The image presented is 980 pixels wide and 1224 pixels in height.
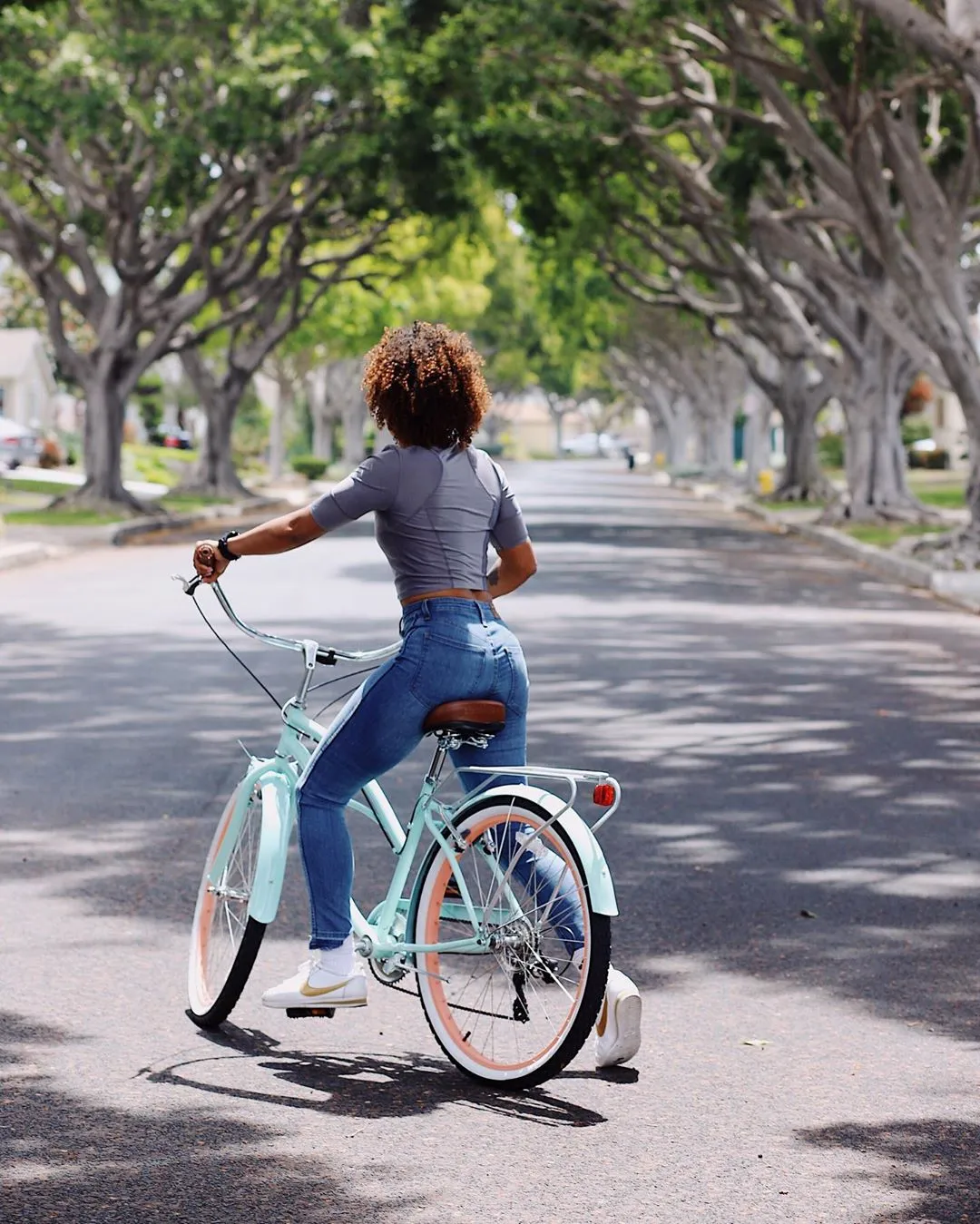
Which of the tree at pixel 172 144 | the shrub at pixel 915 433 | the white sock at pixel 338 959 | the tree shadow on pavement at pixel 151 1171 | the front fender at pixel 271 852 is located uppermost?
the tree at pixel 172 144

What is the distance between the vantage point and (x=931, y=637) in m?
17.7

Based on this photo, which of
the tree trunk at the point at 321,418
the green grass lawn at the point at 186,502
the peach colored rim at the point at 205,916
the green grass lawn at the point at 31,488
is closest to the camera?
the peach colored rim at the point at 205,916

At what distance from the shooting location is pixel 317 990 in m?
5.56

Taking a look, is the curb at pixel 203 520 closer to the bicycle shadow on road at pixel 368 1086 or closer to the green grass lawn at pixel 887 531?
the green grass lawn at pixel 887 531

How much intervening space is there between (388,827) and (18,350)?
9623 cm

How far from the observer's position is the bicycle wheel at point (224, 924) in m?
5.90

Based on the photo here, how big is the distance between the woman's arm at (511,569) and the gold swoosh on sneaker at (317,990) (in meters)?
1.11

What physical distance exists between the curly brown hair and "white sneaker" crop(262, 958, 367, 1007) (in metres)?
1.38

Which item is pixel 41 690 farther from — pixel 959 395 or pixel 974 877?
pixel 959 395

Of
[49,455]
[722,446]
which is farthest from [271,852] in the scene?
[49,455]

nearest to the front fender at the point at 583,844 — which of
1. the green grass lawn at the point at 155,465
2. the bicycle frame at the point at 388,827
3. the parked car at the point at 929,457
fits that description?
the bicycle frame at the point at 388,827

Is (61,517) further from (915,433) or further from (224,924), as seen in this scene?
(915,433)

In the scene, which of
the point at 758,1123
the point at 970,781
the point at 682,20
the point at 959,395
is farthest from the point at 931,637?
the point at 758,1123

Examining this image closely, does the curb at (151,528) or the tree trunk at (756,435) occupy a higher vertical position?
the tree trunk at (756,435)
